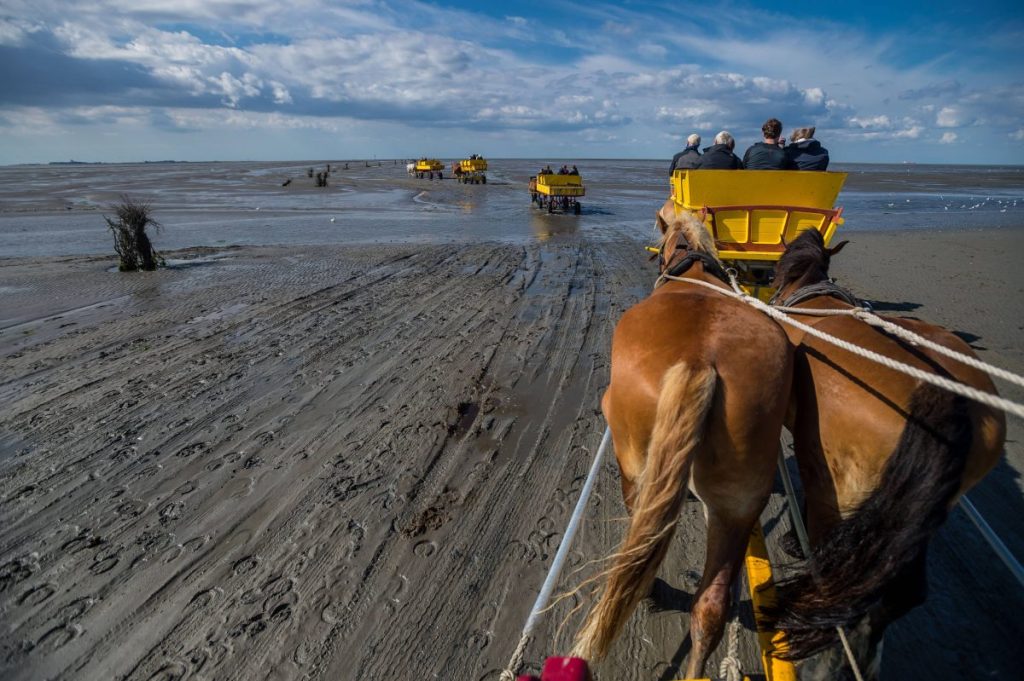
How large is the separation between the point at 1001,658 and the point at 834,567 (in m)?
1.50

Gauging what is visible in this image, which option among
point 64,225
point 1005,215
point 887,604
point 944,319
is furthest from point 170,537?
point 1005,215

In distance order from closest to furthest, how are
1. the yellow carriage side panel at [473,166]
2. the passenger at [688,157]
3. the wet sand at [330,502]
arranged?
the wet sand at [330,502] < the passenger at [688,157] < the yellow carriage side panel at [473,166]

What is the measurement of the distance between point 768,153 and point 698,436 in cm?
486

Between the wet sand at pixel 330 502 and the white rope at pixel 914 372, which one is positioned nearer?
the white rope at pixel 914 372

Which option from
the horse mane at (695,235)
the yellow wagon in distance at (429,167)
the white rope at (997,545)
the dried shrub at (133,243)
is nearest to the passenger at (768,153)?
the horse mane at (695,235)

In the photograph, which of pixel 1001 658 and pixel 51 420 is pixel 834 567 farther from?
pixel 51 420

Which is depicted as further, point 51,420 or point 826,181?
point 826,181

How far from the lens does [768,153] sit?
17.9ft

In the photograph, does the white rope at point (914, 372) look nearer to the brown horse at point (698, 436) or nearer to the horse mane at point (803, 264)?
the brown horse at point (698, 436)

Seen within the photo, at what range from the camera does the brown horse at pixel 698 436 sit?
1777mm

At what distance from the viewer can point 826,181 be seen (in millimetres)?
5137

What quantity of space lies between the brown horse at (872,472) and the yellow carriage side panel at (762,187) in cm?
355

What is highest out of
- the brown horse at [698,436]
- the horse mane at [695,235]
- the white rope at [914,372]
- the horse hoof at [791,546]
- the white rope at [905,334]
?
the horse mane at [695,235]

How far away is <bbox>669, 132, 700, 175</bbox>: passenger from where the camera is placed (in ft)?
20.5
